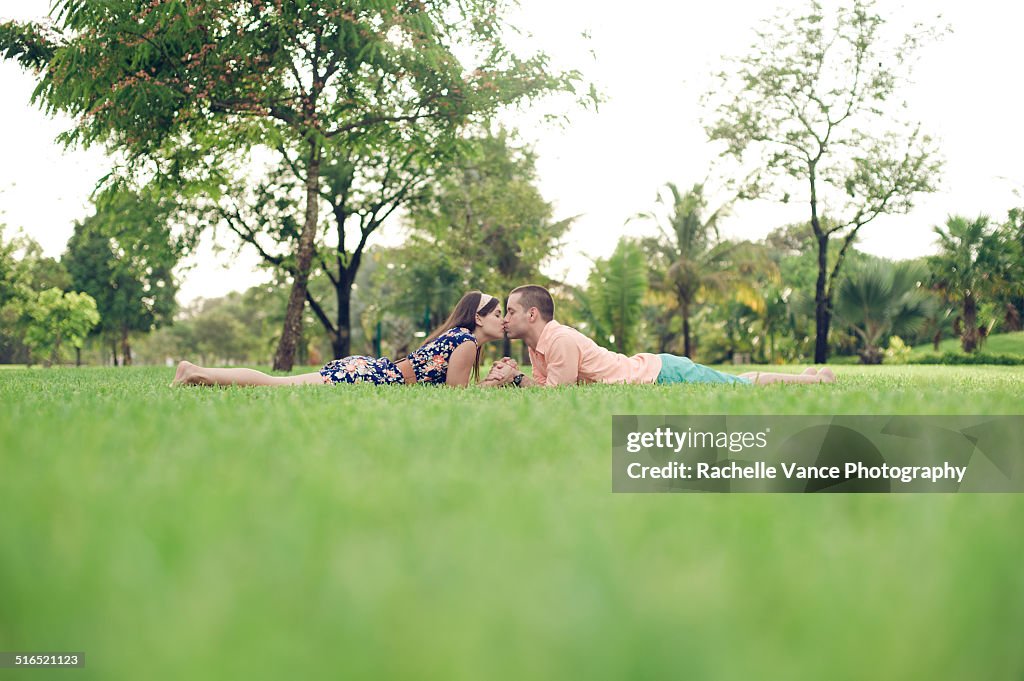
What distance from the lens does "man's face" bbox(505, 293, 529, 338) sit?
239 inches

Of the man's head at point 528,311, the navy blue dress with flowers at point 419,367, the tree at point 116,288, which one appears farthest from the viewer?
the tree at point 116,288

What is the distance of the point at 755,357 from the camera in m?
Answer: 42.3

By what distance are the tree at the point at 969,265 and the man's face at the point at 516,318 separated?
29533mm

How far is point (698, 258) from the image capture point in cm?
3097

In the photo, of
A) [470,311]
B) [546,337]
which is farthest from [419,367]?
[546,337]

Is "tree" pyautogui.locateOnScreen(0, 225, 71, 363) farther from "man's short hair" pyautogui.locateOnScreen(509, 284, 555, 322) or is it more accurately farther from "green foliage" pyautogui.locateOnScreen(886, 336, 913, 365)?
"green foliage" pyautogui.locateOnScreen(886, 336, 913, 365)

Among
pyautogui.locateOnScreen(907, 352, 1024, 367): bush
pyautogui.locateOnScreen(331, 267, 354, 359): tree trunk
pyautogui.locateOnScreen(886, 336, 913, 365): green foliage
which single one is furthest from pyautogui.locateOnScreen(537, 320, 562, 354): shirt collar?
pyautogui.locateOnScreen(886, 336, 913, 365): green foliage

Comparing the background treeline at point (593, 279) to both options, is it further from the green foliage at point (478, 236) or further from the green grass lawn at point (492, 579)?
the green grass lawn at point (492, 579)

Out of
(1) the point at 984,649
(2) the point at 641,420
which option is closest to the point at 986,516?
(1) the point at 984,649

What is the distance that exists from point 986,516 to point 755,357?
43398 mm

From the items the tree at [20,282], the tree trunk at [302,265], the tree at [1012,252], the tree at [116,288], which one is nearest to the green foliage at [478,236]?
the tree trunk at [302,265]

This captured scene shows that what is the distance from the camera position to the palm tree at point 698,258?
99.5 ft

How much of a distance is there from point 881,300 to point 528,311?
3230cm

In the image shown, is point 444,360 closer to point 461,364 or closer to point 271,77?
point 461,364
